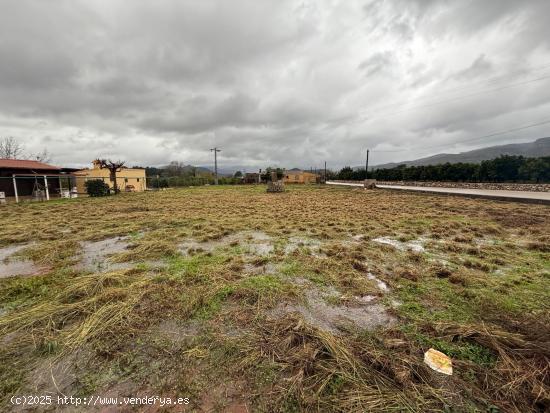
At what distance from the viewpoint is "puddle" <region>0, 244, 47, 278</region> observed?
11.6 feet

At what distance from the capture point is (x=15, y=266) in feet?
12.5

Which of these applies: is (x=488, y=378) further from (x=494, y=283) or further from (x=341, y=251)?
(x=341, y=251)

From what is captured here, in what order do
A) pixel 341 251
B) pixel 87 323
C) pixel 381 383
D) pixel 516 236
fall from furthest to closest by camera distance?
pixel 516 236, pixel 341 251, pixel 87 323, pixel 381 383

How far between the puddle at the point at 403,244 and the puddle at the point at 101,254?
5.02m

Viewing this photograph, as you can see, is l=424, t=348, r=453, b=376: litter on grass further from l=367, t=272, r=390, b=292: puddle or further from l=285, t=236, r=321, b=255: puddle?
l=285, t=236, r=321, b=255: puddle

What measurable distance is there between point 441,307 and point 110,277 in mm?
4150

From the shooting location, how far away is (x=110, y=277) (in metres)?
3.16

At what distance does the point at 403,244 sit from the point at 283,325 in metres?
3.89

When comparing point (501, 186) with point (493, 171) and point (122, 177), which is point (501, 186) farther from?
point (122, 177)

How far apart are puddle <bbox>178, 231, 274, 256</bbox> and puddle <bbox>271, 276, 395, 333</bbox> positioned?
1.83m

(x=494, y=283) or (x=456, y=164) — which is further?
(x=456, y=164)

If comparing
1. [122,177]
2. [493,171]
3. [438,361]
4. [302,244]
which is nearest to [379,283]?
[438,361]

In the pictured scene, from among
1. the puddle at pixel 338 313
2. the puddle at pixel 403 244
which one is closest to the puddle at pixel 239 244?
the puddle at pixel 338 313

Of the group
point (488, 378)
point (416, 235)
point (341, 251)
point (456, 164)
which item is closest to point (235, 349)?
point (488, 378)
